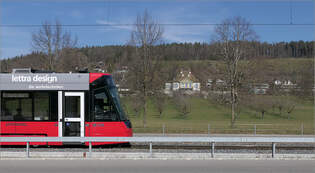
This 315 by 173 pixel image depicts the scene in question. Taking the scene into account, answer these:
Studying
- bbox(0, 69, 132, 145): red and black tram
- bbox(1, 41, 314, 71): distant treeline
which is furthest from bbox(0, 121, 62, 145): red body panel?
bbox(1, 41, 314, 71): distant treeline

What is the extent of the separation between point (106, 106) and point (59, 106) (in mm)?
1777

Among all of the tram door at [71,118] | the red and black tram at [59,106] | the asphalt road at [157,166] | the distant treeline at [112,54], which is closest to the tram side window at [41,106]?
the red and black tram at [59,106]

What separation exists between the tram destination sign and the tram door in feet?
1.90

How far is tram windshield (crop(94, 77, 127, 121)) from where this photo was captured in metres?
11.9

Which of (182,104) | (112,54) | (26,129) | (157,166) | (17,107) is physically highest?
(112,54)

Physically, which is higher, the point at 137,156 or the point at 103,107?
the point at 103,107

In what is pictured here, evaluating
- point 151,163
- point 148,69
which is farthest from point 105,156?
point 148,69

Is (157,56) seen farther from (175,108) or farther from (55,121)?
(175,108)

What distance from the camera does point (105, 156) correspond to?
930cm

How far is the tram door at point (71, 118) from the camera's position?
38.6ft

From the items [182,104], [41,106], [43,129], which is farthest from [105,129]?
[182,104]

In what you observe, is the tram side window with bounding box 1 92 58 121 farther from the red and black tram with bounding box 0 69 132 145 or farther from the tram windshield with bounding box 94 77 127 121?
the tram windshield with bounding box 94 77 127 121

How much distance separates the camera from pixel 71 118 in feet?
38.7

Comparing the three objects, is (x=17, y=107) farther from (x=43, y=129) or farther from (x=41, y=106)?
(x=43, y=129)
